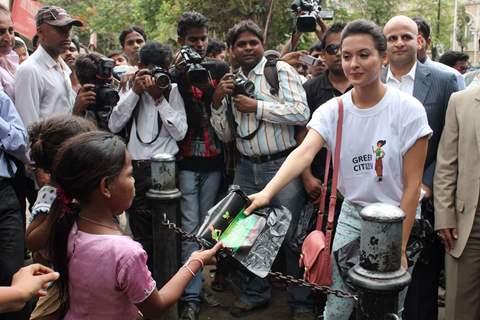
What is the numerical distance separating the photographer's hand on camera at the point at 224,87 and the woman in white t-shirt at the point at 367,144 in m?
1.07

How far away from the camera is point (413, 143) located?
93.7 inches

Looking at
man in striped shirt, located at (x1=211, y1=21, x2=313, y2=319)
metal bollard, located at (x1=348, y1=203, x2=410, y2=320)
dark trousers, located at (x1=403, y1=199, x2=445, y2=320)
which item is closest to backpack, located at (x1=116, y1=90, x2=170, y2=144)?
man in striped shirt, located at (x1=211, y1=21, x2=313, y2=319)

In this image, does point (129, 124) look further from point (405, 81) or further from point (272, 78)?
point (405, 81)

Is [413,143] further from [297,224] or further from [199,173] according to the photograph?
[199,173]

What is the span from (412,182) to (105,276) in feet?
4.82

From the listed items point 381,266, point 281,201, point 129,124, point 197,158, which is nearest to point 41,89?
point 129,124

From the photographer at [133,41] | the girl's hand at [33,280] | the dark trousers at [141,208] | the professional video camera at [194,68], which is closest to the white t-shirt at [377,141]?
the professional video camera at [194,68]

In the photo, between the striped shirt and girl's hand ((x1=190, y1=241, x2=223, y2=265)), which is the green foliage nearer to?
the striped shirt

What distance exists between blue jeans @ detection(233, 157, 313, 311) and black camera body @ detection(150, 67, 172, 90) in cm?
79

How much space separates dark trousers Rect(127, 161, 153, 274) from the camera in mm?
3720

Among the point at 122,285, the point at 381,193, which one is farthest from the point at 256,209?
the point at 122,285

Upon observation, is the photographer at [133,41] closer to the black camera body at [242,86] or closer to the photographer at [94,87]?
the photographer at [94,87]

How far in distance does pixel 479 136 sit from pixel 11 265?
9.09 ft

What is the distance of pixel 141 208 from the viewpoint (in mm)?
3768
